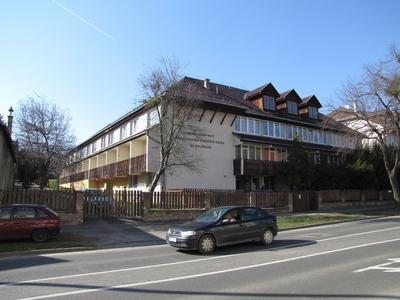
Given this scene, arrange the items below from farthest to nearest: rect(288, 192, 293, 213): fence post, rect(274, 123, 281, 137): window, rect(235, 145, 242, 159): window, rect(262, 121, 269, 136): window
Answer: rect(274, 123, 281, 137): window, rect(262, 121, 269, 136): window, rect(235, 145, 242, 159): window, rect(288, 192, 293, 213): fence post

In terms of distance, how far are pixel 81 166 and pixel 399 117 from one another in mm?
44938

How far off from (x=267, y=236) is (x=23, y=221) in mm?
9194

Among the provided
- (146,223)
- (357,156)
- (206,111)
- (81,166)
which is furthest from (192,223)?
(81,166)

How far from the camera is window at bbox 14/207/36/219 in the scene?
16047 millimetres

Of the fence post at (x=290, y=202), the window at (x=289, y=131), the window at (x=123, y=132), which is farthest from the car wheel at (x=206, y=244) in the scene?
the window at (x=289, y=131)

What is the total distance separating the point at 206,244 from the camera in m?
13.2

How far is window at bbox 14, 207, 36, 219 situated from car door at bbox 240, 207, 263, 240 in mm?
8143

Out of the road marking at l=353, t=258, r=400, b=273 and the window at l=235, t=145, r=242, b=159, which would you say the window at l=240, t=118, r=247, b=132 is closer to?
the window at l=235, t=145, r=242, b=159

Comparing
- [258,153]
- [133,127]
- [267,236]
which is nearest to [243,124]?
[258,153]

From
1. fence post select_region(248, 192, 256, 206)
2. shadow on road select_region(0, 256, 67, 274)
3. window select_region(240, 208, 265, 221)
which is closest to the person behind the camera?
shadow on road select_region(0, 256, 67, 274)

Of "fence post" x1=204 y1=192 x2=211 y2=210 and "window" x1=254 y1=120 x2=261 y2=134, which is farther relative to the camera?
"window" x1=254 y1=120 x2=261 y2=134

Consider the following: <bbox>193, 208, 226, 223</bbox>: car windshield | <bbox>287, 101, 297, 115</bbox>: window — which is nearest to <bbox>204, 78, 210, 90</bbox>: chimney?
<bbox>287, 101, 297, 115</bbox>: window

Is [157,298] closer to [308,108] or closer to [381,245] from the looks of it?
[381,245]

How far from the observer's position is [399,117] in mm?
→ 34188
